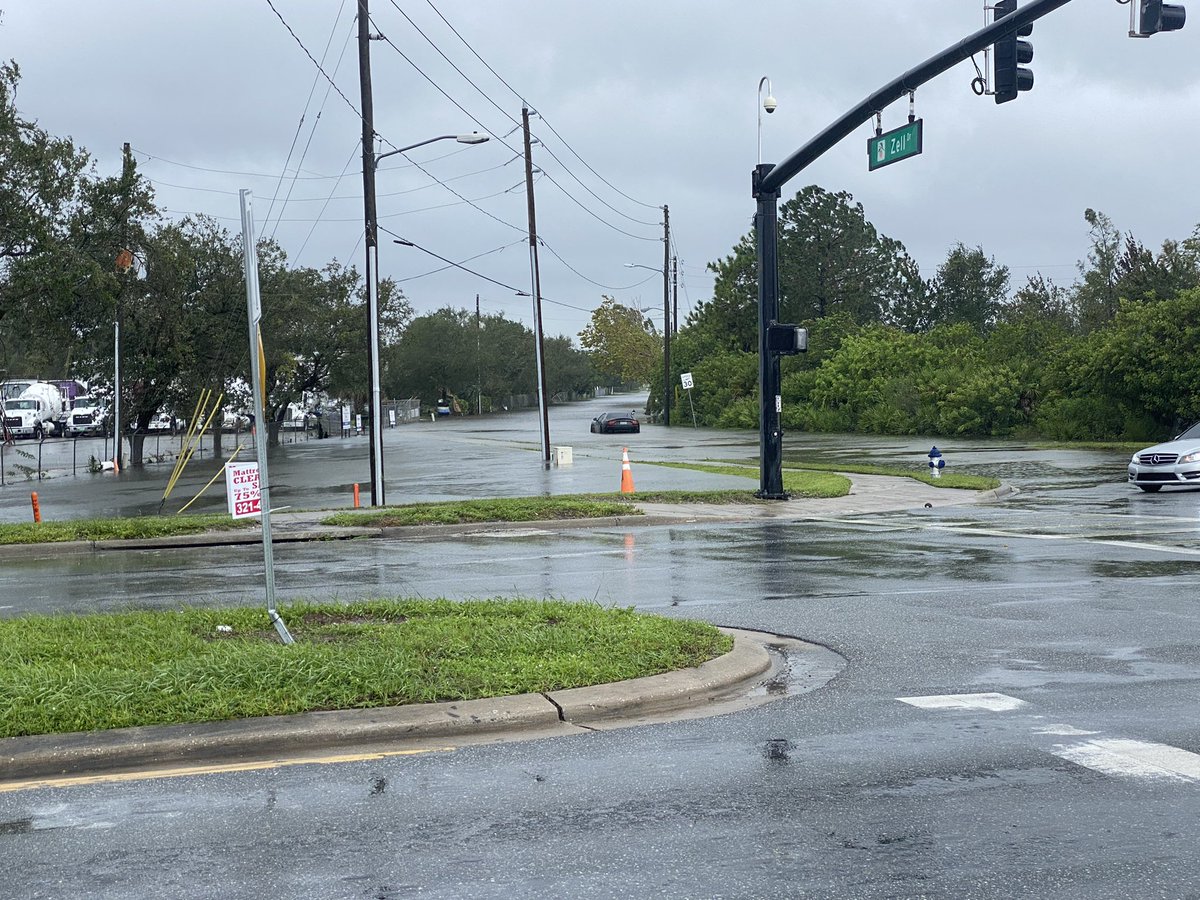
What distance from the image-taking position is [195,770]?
6.17 meters

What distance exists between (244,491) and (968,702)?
5.02 m

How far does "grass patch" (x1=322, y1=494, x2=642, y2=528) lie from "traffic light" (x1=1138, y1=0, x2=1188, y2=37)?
10239 mm

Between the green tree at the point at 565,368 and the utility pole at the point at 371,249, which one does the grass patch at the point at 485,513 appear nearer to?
the utility pole at the point at 371,249

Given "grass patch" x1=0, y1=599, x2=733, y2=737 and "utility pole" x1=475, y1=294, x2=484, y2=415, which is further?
"utility pole" x1=475, y1=294, x2=484, y2=415

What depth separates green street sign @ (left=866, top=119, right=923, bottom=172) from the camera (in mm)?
17906

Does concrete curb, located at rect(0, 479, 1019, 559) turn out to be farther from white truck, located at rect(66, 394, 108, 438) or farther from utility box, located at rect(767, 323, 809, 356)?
white truck, located at rect(66, 394, 108, 438)

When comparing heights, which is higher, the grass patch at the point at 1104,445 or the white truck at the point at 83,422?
the white truck at the point at 83,422

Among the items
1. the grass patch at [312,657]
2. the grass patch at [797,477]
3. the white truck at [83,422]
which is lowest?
the grass patch at [797,477]

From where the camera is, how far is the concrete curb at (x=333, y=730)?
629cm

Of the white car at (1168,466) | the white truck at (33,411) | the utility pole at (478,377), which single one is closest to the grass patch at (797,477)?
the white car at (1168,466)

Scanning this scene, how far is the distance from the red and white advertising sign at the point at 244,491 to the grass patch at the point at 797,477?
1485 centimetres

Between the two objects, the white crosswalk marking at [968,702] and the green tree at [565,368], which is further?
the green tree at [565,368]

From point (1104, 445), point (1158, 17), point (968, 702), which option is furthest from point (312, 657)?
point (1104, 445)

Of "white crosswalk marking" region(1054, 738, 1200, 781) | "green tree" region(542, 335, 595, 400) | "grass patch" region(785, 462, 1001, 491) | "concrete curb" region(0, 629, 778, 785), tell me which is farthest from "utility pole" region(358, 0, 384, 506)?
"green tree" region(542, 335, 595, 400)
